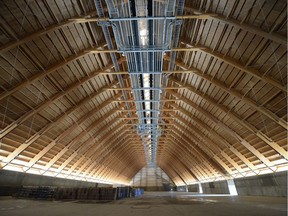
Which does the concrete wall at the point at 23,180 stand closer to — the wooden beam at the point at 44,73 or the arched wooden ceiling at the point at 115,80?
the arched wooden ceiling at the point at 115,80

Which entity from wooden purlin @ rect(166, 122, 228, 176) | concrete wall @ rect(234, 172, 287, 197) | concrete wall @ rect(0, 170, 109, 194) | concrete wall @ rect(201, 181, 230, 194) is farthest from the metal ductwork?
concrete wall @ rect(201, 181, 230, 194)

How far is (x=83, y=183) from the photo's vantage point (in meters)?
30.0

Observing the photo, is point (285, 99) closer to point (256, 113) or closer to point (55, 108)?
point (256, 113)

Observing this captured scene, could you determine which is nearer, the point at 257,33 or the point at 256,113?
the point at 257,33

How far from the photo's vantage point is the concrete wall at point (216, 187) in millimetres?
28172

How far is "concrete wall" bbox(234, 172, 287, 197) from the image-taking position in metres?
16.6

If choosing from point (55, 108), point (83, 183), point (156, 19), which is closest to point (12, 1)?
point (156, 19)

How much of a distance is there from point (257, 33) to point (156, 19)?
5584 millimetres

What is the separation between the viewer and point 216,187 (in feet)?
103

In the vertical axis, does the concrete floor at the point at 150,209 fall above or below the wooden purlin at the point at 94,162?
below

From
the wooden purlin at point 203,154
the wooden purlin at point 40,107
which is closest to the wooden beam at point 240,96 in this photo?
the wooden purlin at point 40,107

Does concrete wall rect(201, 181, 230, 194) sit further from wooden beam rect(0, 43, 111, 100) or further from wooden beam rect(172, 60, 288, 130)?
wooden beam rect(0, 43, 111, 100)

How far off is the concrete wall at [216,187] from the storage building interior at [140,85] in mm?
4222

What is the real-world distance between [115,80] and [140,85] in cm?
332
